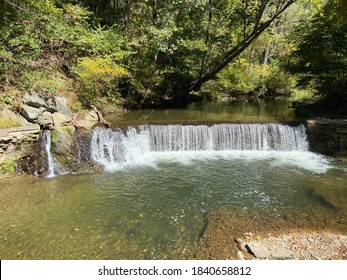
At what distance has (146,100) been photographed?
17.1 meters

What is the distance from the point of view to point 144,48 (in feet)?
53.9

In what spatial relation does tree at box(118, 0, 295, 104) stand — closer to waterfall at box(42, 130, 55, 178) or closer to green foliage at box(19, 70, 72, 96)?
green foliage at box(19, 70, 72, 96)

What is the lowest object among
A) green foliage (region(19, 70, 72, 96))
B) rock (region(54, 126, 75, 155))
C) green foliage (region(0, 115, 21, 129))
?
rock (region(54, 126, 75, 155))

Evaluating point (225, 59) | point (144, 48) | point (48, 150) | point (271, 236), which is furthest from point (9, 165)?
point (225, 59)

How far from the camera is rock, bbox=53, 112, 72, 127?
981cm

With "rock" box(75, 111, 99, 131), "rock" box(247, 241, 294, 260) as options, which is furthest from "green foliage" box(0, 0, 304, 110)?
"rock" box(247, 241, 294, 260)

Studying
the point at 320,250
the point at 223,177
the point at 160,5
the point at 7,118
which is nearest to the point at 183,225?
the point at 320,250

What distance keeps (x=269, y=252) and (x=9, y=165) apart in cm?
752

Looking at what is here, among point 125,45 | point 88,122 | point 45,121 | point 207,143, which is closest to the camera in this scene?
point 45,121

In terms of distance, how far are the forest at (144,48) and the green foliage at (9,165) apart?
206cm

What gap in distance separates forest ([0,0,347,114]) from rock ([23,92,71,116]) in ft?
0.94

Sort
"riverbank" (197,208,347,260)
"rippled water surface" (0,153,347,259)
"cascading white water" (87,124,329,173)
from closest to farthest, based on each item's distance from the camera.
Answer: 1. "riverbank" (197,208,347,260)
2. "rippled water surface" (0,153,347,259)
3. "cascading white water" (87,124,329,173)

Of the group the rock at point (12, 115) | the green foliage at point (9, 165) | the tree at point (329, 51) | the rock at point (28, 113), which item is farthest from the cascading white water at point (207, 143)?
the tree at point (329, 51)

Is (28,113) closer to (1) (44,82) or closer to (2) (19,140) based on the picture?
(2) (19,140)
